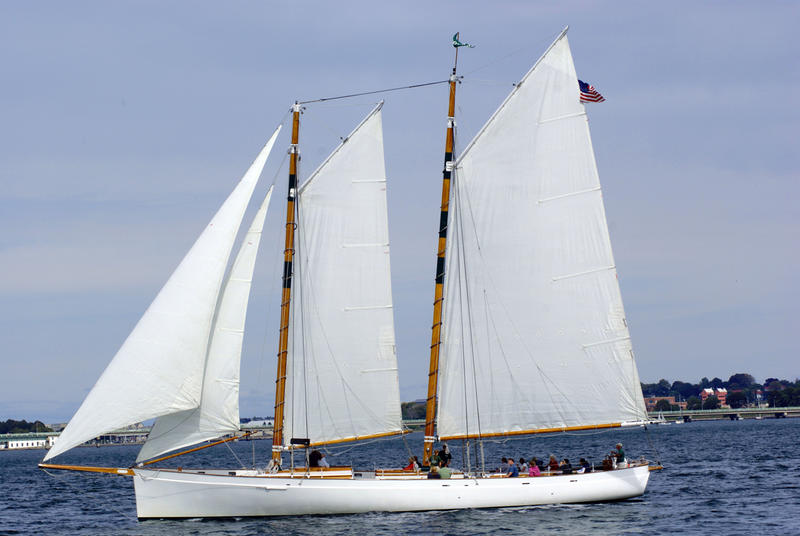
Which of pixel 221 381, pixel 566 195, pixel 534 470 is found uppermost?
pixel 566 195

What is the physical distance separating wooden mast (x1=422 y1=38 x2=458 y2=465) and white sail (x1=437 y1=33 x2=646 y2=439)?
1.32 feet

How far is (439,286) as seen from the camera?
146 ft

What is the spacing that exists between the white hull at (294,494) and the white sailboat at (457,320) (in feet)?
0.23

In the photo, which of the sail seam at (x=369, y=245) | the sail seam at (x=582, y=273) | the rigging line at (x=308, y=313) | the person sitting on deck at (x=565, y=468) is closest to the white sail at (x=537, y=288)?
the sail seam at (x=582, y=273)

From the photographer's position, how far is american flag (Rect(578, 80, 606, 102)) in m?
44.6

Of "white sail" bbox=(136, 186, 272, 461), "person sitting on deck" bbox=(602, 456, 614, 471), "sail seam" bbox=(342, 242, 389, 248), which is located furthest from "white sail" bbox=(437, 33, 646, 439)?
"white sail" bbox=(136, 186, 272, 461)

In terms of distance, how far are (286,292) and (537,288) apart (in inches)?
430

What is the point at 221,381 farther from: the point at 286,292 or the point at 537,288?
the point at 537,288

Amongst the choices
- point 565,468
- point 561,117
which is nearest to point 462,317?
point 565,468

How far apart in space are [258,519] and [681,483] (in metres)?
26.2

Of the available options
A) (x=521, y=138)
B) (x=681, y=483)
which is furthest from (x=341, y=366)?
(x=681, y=483)

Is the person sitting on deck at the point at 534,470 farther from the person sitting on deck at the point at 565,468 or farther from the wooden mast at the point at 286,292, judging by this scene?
the wooden mast at the point at 286,292

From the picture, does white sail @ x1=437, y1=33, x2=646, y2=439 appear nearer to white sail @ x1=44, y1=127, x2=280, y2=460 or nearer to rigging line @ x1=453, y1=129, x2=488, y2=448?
rigging line @ x1=453, y1=129, x2=488, y2=448

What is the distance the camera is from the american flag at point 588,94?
44562mm
